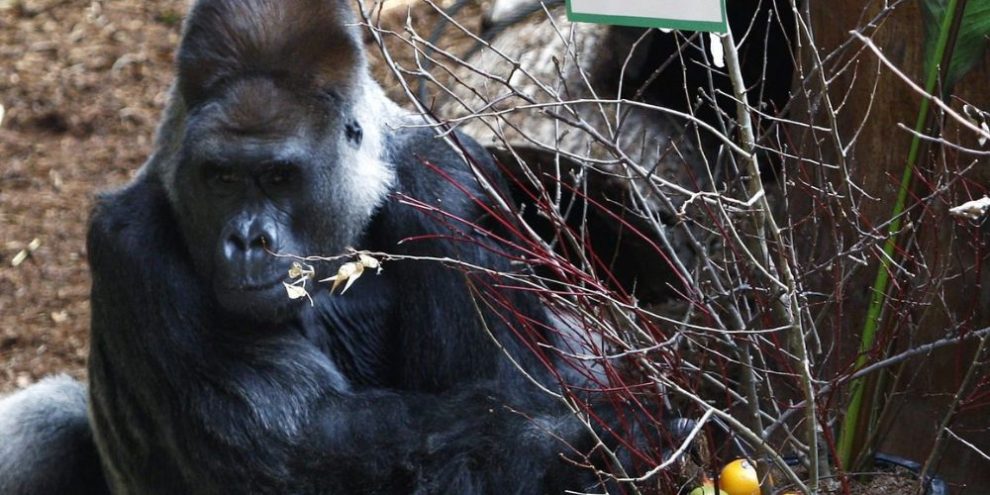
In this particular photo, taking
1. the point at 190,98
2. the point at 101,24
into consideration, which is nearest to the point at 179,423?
the point at 190,98

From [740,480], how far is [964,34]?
3.83 ft

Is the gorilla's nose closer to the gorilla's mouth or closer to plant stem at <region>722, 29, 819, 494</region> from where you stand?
the gorilla's mouth

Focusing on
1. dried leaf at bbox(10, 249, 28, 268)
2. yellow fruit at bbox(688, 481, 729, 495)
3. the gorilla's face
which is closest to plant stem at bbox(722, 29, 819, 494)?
yellow fruit at bbox(688, 481, 729, 495)

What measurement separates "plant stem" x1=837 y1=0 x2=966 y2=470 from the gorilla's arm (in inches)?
28.9

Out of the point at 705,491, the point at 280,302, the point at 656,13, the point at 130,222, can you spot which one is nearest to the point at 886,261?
the point at 705,491

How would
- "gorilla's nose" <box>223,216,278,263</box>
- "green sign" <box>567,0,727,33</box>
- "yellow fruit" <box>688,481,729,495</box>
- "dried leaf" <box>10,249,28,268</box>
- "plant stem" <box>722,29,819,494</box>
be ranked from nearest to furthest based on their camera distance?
1. "plant stem" <box>722,29,819,494</box>
2. "green sign" <box>567,0,727,33</box>
3. "yellow fruit" <box>688,481,729,495</box>
4. "gorilla's nose" <box>223,216,278,263</box>
5. "dried leaf" <box>10,249,28,268</box>

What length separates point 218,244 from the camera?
3.30 meters

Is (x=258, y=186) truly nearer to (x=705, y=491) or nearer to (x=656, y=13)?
(x=656, y=13)

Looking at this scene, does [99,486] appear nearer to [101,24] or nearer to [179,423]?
[179,423]

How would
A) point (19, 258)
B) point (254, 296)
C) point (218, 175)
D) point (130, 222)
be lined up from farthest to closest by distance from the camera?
1. point (19, 258)
2. point (130, 222)
3. point (218, 175)
4. point (254, 296)

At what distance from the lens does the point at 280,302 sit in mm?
3338

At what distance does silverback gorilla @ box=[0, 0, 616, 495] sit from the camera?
337 cm

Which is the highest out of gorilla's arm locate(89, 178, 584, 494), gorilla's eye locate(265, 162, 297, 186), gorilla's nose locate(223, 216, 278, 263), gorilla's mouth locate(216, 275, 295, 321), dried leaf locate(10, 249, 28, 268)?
gorilla's eye locate(265, 162, 297, 186)

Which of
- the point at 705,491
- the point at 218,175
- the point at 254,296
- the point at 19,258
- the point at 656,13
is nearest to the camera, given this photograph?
the point at 656,13
